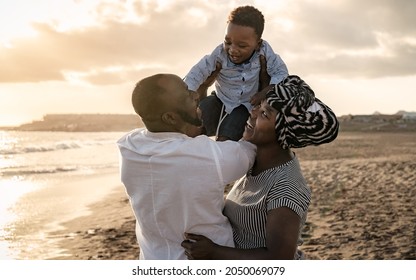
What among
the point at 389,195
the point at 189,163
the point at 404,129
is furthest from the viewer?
the point at 404,129

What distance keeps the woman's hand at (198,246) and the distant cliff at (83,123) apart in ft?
119

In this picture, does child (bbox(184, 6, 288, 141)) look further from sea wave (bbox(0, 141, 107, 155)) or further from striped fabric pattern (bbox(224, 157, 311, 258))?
sea wave (bbox(0, 141, 107, 155))

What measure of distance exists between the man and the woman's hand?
34 mm

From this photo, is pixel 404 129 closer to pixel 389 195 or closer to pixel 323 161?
pixel 323 161

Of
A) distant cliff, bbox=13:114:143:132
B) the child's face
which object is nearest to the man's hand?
the child's face

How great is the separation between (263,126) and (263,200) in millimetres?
327

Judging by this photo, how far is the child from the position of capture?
342 centimetres

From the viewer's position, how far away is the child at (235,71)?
3.42 metres

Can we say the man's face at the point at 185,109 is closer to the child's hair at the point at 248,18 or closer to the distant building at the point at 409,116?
the child's hair at the point at 248,18

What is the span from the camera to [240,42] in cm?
344

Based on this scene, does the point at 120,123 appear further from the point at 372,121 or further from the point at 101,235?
the point at 101,235

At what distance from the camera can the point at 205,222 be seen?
244 centimetres

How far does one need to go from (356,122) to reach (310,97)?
1839 inches
